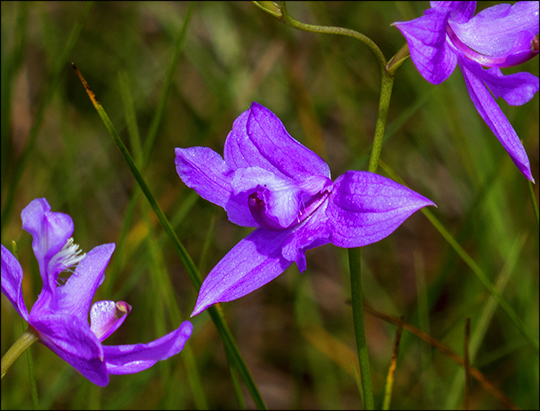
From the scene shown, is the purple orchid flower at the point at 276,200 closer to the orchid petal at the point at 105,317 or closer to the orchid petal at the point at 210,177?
the orchid petal at the point at 210,177

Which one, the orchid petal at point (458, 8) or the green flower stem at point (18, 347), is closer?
the green flower stem at point (18, 347)

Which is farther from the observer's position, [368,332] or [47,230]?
[368,332]

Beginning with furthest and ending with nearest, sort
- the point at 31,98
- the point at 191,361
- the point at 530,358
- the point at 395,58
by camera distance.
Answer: the point at 31,98, the point at 530,358, the point at 191,361, the point at 395,58

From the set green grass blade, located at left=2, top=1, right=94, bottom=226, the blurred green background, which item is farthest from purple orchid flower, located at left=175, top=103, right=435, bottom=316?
the blurred green background

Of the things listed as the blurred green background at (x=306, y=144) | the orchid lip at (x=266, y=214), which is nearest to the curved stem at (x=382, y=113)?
the orchid lip at (x=266, y=214)

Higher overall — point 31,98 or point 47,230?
point 47,230

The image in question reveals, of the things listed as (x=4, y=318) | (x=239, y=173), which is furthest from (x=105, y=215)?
(x=239, y=173)

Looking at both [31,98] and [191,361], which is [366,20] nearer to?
[31,98]
